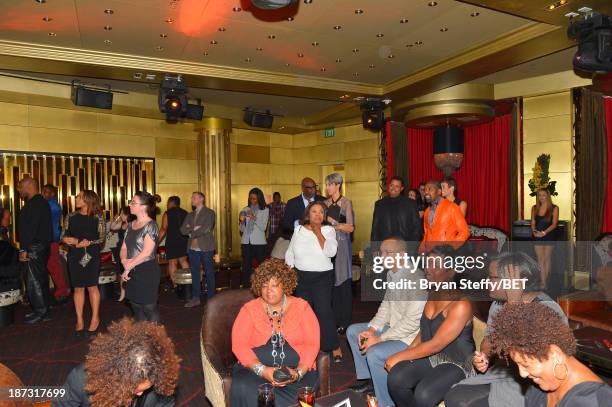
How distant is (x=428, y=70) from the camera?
7078 mm

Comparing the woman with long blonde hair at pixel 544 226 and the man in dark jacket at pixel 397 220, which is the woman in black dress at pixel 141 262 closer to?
the man in dark jacket at pixel 397 220

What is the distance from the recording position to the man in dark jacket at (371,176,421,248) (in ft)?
17.8

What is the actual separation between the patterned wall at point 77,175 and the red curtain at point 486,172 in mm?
5878

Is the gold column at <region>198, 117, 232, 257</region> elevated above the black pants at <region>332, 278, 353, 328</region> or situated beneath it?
elevated above

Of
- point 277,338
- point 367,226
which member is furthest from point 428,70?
point 277,338

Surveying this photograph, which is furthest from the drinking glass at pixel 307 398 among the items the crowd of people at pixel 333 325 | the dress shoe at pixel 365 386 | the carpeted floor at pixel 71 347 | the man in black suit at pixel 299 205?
the man in black suit at pixel 299 205

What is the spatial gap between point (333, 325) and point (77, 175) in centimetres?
651

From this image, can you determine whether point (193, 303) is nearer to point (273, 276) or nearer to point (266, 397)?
point (273, 276)

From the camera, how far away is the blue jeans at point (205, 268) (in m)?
6.36

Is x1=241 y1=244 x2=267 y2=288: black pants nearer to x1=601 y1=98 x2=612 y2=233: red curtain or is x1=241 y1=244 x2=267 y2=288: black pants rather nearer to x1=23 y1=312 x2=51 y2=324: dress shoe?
x1=23 y1=312 x2=51 y2=324: dress shoe

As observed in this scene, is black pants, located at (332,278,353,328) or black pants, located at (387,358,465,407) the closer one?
black pants, located at (387,358,465,407)

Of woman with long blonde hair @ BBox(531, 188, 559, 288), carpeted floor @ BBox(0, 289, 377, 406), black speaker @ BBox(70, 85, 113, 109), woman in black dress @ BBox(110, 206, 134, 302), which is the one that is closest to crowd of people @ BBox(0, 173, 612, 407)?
carpeted floor @ BBox(0, 289, 377, 406)

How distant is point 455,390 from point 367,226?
28.0 ft

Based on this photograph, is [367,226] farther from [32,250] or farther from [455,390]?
[455,390]
